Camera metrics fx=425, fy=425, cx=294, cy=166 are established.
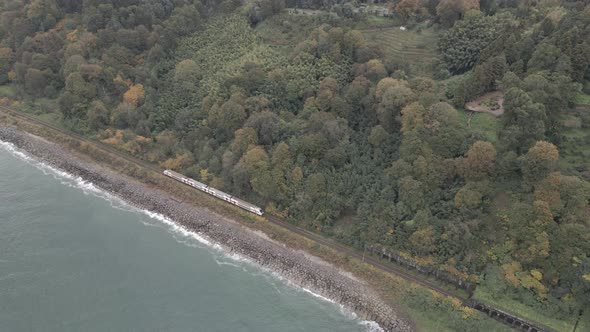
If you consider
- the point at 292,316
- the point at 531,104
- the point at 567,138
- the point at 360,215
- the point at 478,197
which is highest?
the point at 531,104

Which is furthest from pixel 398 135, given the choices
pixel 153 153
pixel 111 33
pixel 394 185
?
pixel 111 33

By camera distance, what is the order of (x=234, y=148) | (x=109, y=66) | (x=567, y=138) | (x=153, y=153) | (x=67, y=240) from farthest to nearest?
(x=109, y=66)
(x=153, y=153)
(x=234, y=148)
(x=67, y=240)
(x=567, y=138)

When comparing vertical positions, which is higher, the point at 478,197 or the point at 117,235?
the point at 478,197

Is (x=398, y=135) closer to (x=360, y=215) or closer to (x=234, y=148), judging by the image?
(x=360, y=215)

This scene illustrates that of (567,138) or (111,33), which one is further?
(111,33)

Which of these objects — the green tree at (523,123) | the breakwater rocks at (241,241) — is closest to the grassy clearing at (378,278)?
the breakwater rocks at (241,241)

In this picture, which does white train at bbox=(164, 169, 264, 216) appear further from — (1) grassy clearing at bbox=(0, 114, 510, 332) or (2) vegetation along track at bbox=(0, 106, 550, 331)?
(2) vegetation along track at bbox=(0, 106, 550, 331)

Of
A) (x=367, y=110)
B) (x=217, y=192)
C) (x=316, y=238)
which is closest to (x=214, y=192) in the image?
→ (x=217, y=192)
